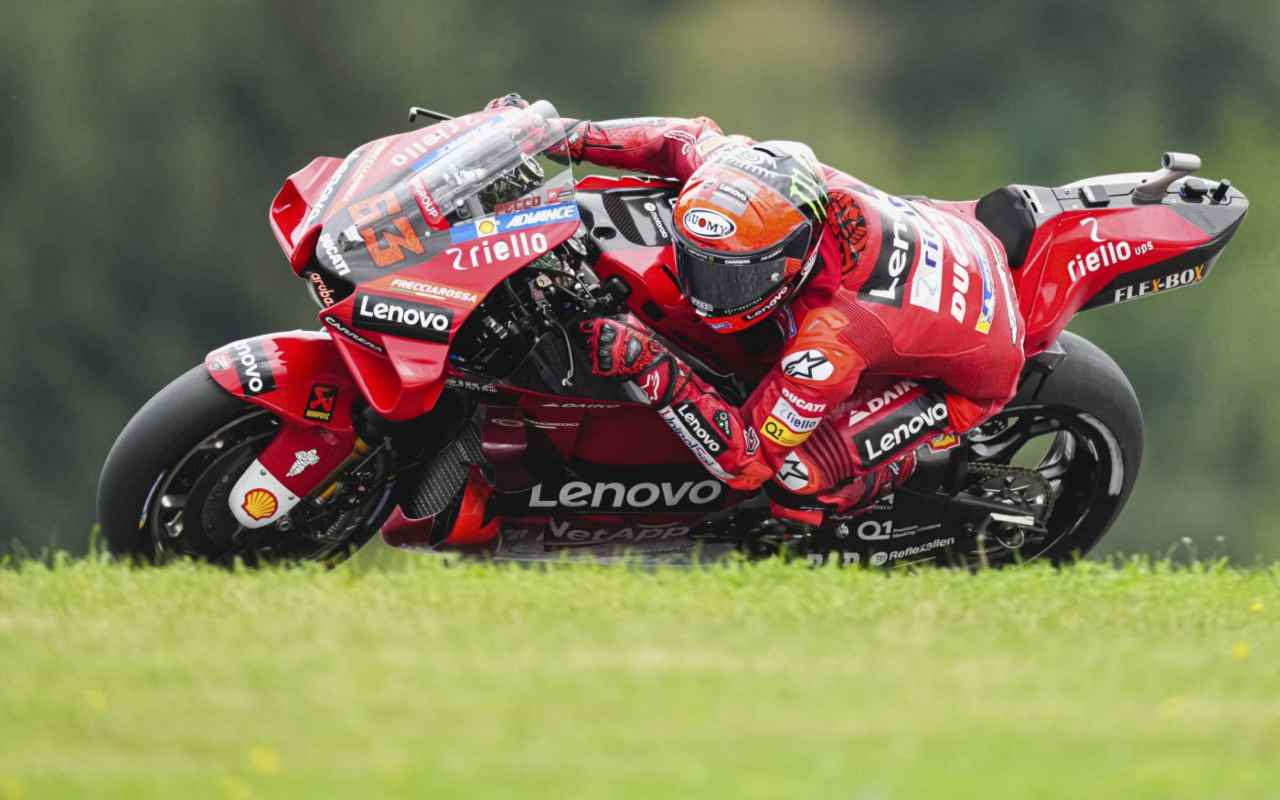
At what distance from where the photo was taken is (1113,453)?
23.7ft

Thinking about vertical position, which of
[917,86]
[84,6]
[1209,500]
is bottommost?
[1209,500]

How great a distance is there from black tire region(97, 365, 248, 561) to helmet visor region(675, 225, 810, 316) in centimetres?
151

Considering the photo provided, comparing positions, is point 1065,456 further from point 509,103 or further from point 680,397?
point 509,103

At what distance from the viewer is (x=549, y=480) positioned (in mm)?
6430

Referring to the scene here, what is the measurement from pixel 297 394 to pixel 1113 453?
3273 mm

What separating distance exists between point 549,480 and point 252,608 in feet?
4.40

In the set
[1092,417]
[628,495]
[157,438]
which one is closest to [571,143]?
[628,495]

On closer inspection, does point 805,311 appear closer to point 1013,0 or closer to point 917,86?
point 917,86

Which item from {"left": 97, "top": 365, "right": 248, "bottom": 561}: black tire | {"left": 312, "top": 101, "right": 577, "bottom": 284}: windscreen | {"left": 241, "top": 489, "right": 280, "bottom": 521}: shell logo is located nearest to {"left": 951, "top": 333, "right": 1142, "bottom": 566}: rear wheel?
{"left": 312, "top": 101, "right": 577, "bottom": 284}: windscreen

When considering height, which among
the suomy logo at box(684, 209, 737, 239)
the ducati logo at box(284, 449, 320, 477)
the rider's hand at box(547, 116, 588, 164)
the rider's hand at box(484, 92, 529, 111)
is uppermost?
the rider's hand at box(484, 92, 529, 111)

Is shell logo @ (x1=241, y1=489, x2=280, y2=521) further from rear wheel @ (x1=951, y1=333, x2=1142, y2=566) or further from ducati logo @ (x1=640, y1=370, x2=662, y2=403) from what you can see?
rear wheel @ (x1=951, y1=333, x2=1142, y2=566)

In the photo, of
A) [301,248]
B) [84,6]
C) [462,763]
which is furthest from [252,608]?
[84,6]

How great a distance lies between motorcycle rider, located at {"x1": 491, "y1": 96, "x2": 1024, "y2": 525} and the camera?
19.2 ft

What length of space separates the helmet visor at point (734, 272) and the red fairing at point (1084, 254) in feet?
4.06
